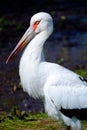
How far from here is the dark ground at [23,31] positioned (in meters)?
10.7

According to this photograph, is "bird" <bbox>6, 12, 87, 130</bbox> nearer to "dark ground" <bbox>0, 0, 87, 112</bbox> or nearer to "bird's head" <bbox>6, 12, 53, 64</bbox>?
"bird's head" <bbox>6, 12, 53, 64</bbox>

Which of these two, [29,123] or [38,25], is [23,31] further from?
[38,25]

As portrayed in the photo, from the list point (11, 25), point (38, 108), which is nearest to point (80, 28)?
point (11, 25)

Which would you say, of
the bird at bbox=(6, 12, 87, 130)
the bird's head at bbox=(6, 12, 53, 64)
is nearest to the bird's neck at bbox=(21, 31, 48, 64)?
the bird at bbox=(6, 12, 87, 130)

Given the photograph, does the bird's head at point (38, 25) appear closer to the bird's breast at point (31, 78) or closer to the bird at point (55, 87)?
the bird at point (55, 87)

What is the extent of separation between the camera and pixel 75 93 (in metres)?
6.65

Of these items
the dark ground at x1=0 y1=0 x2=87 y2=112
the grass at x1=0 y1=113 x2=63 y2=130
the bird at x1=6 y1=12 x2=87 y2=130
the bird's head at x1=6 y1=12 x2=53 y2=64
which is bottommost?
the dark ground at x1=0 y1=0 x2=87 y2=112

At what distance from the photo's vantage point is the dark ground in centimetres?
1068

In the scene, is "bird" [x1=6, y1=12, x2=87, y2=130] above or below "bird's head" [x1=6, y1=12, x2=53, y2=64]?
below

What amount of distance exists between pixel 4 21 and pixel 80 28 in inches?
93.6

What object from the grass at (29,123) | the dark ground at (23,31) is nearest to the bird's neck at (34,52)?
the grass at (29,123)

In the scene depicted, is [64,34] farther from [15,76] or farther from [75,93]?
[75,93]

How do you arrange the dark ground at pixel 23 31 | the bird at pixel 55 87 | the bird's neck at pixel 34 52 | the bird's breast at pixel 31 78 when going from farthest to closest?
the dark ground at pixel 23 31, the bird's neck at pixel 34 52, the bird's breast at pixel 31 78, the bird at pixel 55 87

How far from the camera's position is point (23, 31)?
16109mm
